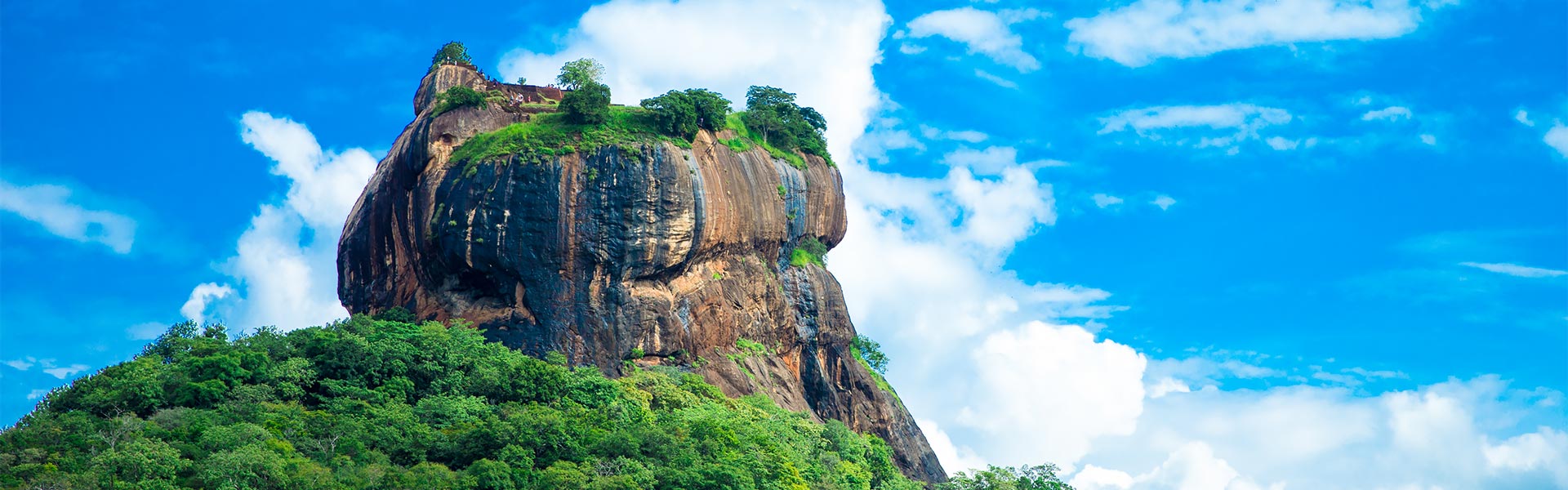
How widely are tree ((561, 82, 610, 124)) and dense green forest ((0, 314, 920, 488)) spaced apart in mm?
8175

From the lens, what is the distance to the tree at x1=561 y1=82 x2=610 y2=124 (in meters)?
57.0

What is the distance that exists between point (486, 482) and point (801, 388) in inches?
771

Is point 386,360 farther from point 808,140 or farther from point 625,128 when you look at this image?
point 808,140

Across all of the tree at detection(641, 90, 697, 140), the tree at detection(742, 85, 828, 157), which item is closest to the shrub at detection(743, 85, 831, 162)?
the tree at detection(742, 85, 828, 157)

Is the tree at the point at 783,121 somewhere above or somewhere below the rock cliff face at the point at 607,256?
above

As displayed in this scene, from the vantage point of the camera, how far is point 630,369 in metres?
54.2

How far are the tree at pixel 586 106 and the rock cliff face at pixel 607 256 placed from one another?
2.06 m

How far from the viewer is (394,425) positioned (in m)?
47.5

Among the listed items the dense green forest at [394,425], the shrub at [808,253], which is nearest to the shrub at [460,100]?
the dense green forest at [394,425]

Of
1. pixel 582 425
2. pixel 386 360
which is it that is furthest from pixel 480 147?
pixel 582 425

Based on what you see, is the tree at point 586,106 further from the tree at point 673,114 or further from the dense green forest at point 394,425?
the dense green forest at point 394,425

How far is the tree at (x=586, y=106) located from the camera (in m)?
57.0

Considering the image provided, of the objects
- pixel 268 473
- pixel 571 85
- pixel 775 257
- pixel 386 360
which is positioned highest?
pixel 571 85

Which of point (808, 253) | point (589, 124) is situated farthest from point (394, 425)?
point (808, 253)
